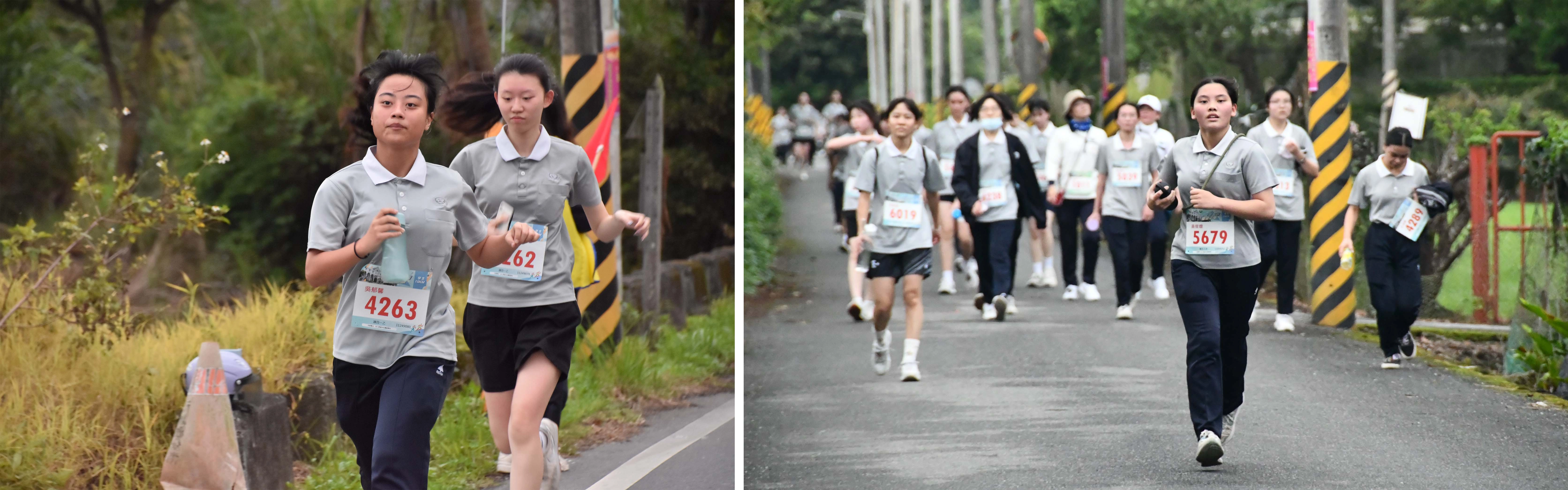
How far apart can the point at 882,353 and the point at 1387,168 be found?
7.68 ft

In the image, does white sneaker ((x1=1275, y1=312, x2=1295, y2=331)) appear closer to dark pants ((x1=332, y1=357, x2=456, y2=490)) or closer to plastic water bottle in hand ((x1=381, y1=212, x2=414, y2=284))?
dark pants ((x1=332, y1=357, x2=456, y2=490))

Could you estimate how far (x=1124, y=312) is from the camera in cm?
650

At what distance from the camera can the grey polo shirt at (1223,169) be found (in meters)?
5.04

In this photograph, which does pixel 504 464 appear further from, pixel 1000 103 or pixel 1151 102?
pixel 1000 103

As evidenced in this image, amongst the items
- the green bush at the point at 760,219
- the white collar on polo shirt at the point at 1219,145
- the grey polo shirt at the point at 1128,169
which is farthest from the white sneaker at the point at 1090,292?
the green bush at the point at 760,219

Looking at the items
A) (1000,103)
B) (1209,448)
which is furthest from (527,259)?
(1000,103)

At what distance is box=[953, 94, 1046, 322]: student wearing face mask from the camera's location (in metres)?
9.55

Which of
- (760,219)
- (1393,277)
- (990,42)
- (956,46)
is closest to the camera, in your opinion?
(1393,277)

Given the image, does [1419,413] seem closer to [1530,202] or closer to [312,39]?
[1530,202]

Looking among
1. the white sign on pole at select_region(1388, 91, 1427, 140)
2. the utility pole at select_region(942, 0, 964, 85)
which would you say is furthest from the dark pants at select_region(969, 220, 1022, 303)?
the utility pole at select_region(942, 0, 964, 85)

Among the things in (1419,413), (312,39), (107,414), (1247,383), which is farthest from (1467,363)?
(312,39)

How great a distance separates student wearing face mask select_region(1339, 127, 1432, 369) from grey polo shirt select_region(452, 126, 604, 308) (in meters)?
3.10

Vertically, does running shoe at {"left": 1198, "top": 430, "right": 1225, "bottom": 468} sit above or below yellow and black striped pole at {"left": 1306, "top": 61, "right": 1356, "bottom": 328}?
below

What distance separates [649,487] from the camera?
590 centimetres
